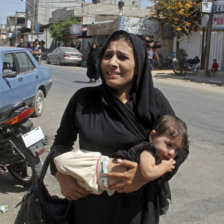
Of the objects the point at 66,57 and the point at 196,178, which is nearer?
the point at 196,178

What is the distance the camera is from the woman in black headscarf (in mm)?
1838

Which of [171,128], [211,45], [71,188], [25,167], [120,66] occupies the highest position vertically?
[211,45]

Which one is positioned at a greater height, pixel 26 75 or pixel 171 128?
pixel 171 128

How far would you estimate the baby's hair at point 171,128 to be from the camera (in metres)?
1.79

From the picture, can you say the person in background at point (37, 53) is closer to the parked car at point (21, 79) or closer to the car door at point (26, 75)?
the parked car at point (21, 79)

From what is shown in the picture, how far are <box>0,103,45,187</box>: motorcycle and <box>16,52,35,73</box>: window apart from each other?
3.36m

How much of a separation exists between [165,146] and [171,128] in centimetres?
10

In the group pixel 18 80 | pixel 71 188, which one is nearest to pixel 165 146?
pixel 71 188

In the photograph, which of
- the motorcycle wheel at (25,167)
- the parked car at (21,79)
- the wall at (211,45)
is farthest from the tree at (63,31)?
the motorcycle wheel at (25,167)

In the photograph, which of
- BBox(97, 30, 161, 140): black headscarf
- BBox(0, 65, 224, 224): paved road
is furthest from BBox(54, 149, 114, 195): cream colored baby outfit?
BBox(0, 65, 224, 224): paved road

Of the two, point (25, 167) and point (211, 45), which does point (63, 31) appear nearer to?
point (211, 45)

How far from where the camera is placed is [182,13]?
20016mm

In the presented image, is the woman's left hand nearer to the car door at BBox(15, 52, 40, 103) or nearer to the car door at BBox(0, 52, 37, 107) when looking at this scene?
the car door at BBox(0, 52, 37, 107)

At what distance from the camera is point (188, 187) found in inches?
169
